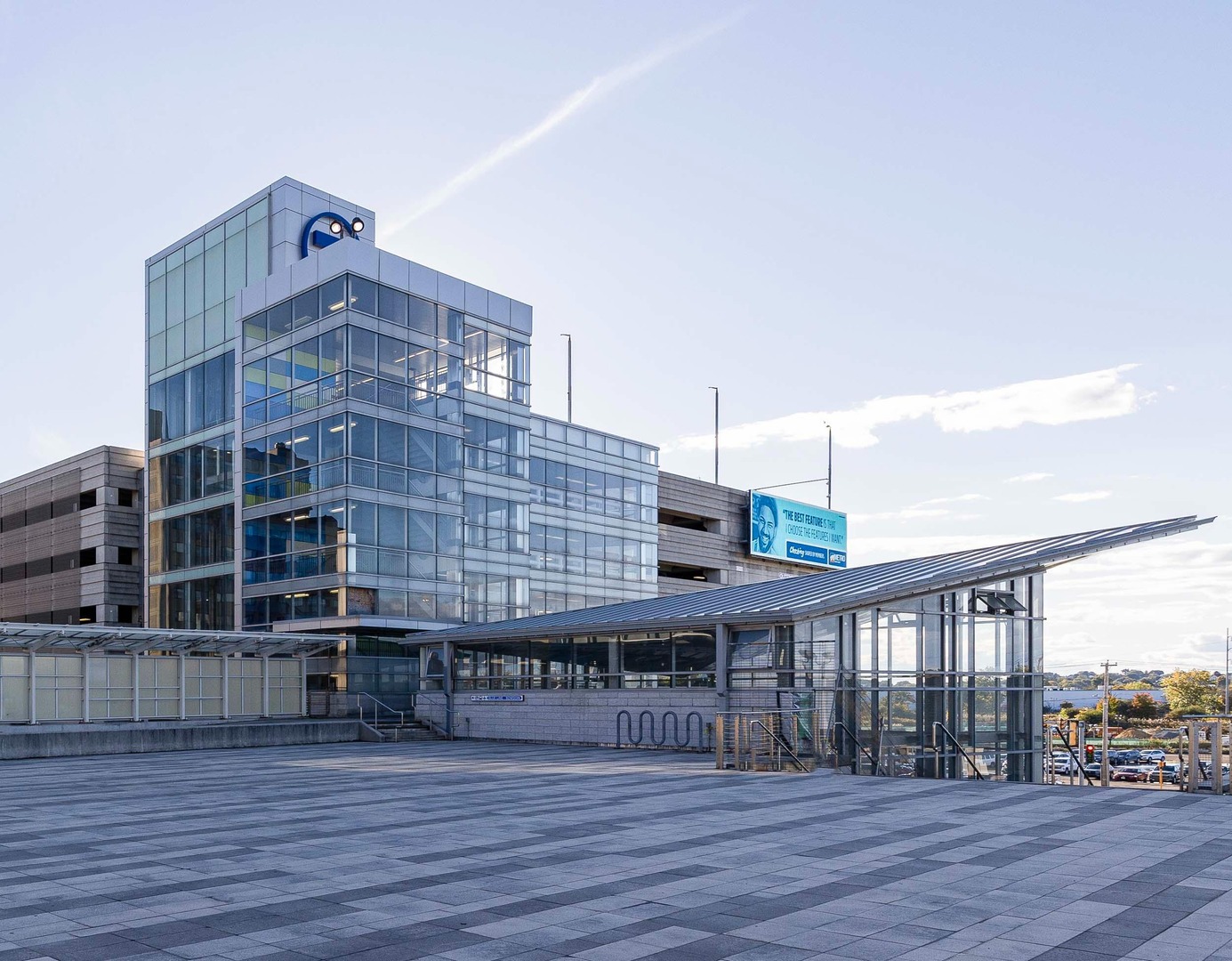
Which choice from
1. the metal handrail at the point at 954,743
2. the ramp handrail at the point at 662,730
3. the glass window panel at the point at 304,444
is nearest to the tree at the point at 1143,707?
the metal handrail at the point at 954,743

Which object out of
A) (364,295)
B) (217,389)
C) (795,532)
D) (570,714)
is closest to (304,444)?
(364,295)

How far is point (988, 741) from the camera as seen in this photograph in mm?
31672

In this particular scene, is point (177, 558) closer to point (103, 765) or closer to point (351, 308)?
point (351, 308)

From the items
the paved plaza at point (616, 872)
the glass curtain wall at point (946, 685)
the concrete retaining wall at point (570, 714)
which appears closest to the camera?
the paved plaza at point (616, 872)

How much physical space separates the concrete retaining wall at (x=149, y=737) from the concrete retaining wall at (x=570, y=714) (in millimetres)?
4126

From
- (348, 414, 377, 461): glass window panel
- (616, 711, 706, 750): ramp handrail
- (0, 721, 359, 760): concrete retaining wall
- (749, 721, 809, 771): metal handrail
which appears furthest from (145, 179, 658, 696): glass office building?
(749, 721, 809, 771): metal handrail

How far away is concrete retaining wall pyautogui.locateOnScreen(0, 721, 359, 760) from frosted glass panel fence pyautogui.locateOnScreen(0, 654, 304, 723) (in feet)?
2.02

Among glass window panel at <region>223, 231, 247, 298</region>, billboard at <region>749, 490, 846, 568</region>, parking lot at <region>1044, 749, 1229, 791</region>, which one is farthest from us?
billboard at <region>749, 490, 846, 568</region>

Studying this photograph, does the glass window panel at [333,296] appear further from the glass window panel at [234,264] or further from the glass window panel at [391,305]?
the glass window panel at [234,264]

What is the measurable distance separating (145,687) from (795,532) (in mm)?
55588

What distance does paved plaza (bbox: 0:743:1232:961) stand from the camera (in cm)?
922

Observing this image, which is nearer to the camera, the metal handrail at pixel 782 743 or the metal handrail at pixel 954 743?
the metal handrail at pixel 782 743

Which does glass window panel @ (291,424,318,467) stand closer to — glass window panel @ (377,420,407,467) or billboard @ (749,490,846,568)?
glass window panel @ (377,420,407,467)

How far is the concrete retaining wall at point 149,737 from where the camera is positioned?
31797mm
